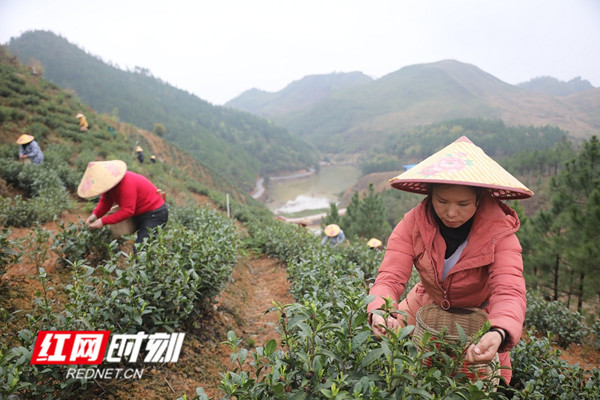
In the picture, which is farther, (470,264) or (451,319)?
(451,319)

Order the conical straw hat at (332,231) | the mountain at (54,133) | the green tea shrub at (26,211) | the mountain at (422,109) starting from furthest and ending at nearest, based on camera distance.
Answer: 1. the mountain at (422,109)
2. the mountain at (54,133)
3. the conical straw hat at (332,231)
4. the green tea shrub at (26,211)

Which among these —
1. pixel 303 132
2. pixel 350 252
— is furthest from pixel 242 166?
pixel 303 132

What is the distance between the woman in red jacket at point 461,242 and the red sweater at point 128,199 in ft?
8.63

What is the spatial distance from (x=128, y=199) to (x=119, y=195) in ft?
0.33

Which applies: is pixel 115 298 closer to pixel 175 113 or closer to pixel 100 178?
pixel 100 178

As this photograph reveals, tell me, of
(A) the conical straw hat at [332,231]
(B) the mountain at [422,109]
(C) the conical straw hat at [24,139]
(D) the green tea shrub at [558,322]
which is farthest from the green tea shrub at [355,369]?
(B) the mountain at [422,109]

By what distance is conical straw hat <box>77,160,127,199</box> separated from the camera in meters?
2.96

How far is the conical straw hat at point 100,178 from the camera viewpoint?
2.96m

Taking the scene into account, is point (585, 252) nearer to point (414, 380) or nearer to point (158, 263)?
point (414, 380)

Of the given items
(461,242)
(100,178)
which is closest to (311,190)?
(100,178)

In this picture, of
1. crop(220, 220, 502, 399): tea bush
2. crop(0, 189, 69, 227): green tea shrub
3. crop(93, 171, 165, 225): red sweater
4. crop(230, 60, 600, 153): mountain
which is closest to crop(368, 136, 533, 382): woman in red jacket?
crop(220, 220, 502, 399): tea bush

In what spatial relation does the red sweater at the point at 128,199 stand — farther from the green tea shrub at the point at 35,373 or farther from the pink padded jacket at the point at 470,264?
the pink padded jacket at the point at 470,264

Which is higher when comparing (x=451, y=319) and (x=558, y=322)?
(x=451, y=319)

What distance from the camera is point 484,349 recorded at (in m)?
1.13
